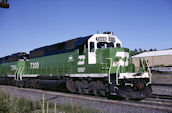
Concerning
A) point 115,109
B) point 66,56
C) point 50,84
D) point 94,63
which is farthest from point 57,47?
point 115,109

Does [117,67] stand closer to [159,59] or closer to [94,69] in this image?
[94,69]

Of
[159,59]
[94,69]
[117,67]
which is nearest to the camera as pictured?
[117,67]

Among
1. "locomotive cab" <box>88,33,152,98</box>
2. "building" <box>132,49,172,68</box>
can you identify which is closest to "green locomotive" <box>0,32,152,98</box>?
"locomotive cab" <box>88,33,152,98</box>

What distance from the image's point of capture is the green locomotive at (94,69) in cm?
994

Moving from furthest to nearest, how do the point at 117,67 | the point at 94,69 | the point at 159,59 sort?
the point at 159,59 → the point at 94,69 → the point at 117,67

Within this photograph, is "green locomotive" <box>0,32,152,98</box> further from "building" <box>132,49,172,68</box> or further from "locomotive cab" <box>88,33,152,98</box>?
"building" <box>132,49,172,68</box>

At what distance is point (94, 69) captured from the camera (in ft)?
36.7

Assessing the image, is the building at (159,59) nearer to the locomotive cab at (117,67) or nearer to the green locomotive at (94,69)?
the green locomotive at (94,69)

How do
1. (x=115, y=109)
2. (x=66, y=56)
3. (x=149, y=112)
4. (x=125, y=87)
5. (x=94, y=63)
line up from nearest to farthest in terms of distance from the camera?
1. (x=149, y=112)
2. (x=115, y=109)
3. (x=125, y=87)
4. (x=94, y=63)
5. (x=66, y=56)

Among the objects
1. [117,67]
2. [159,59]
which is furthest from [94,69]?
[159,59]

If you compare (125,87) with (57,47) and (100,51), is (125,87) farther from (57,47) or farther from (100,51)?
(57,47)

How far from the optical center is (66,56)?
13672mm

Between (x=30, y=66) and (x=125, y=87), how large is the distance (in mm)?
11401

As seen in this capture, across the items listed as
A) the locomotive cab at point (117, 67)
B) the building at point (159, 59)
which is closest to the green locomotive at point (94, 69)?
the locomotive cab at point (117, 67)
